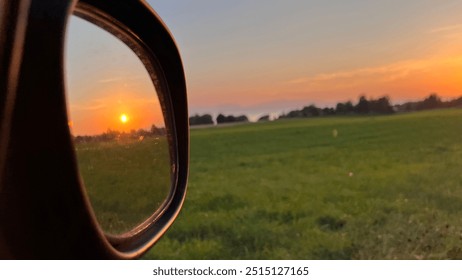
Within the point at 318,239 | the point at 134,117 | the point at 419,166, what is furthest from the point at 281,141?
the point at 134,117

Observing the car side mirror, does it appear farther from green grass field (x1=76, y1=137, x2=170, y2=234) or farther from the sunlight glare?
the sunlight glare

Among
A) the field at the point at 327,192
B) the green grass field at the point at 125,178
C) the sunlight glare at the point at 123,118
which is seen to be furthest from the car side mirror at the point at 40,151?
the field at the point at 327,192

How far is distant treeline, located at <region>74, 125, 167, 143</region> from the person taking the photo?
412 mm

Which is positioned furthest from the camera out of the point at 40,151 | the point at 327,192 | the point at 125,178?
the point at 327,192

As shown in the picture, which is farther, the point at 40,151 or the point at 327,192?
the point at 327,192

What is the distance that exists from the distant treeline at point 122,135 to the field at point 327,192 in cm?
96

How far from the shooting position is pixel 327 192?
219 cm

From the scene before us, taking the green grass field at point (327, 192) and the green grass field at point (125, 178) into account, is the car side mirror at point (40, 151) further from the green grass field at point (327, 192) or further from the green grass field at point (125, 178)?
the green grass field at point (327, 192)

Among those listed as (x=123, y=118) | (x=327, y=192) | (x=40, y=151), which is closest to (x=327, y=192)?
(x=327, y=192)

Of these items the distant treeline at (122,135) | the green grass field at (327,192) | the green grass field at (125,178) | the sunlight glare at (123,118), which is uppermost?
the sunlight glare at (123,118)

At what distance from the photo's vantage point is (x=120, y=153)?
45 cm

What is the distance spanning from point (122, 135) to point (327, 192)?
1.79m

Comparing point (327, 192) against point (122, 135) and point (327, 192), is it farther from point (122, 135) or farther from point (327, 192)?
point (122, 135)

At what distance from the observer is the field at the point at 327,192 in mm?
1528
